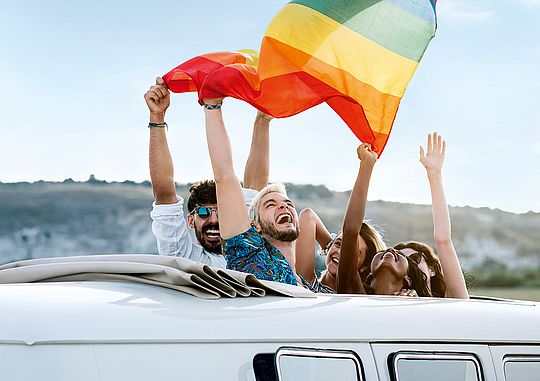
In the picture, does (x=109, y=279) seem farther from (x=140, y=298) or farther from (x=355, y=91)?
(x=355, y=91)

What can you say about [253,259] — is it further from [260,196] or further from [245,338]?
[245,338]

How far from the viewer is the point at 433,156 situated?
5.75m

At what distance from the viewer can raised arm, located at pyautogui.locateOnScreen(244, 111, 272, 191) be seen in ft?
20.6

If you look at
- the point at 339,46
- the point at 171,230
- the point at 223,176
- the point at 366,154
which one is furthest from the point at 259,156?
the point at 223,176

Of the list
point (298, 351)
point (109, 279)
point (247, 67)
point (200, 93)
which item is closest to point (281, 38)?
point (247, 67)

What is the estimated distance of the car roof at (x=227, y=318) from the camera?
2.76 m

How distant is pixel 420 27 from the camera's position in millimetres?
5621

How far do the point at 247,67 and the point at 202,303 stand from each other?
235cm

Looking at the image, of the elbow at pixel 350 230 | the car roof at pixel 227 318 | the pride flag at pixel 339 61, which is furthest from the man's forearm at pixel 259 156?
the car roof at pixel 227 318

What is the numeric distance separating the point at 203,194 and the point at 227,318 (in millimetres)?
3051

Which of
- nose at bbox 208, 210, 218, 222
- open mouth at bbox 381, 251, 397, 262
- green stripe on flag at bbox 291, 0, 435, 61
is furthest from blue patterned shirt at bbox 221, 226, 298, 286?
green stripe on flag at bbox 291, 0, 435, 61

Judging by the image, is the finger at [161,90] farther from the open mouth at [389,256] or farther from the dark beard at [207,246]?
the open mouth at [389,256]

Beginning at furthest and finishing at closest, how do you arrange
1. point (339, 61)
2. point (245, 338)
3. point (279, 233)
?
point (339, 61)
point (279, 233)
point (245, 338)

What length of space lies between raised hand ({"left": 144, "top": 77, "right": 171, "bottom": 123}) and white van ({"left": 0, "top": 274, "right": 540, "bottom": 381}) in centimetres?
242
